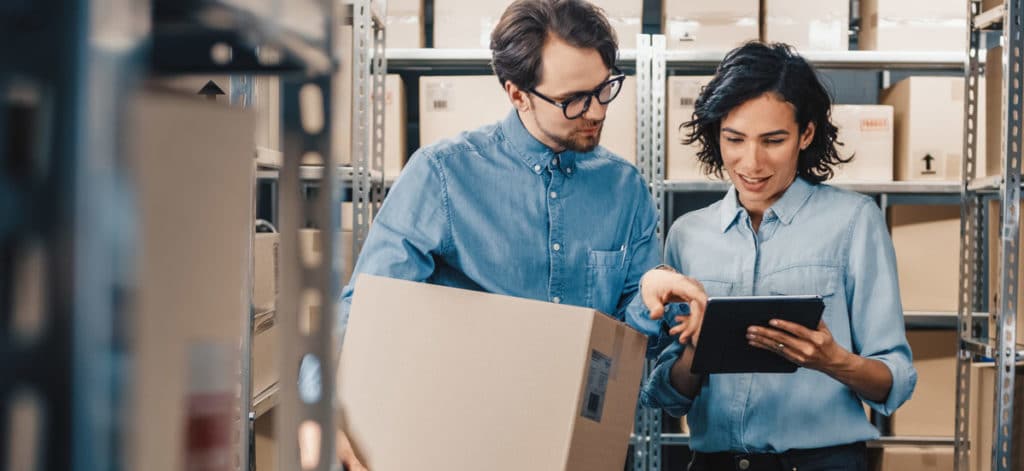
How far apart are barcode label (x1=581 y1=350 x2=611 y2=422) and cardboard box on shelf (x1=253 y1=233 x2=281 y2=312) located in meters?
1.14

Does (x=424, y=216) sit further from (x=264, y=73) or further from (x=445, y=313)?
(x=264, y=73)

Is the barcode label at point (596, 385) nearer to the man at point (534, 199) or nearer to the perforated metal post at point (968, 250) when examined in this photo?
the man at point (534, 199)

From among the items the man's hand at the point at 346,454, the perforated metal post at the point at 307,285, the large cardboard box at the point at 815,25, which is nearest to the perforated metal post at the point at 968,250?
the large cardboard box at the point at 815,25

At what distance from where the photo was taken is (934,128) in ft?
9.33

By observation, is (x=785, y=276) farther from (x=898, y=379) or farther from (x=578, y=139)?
(x=578, y=139)

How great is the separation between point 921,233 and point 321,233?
2802 millimetres

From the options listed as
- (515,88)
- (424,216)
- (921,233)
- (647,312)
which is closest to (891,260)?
(647,312)

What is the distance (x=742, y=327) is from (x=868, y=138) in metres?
1.60

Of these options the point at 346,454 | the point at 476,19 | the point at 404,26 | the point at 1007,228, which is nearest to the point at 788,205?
the point at 1007,228

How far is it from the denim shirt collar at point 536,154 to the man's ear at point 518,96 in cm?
3

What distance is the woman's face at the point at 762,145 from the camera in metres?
1.74

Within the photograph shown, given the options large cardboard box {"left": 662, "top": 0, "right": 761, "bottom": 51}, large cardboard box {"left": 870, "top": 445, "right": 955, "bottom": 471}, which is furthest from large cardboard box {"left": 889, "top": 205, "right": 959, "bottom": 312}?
large cardboard box {"left": 662, "top": 0, "right": 761, "bottom": 51}

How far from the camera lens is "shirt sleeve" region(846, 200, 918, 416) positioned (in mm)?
1583

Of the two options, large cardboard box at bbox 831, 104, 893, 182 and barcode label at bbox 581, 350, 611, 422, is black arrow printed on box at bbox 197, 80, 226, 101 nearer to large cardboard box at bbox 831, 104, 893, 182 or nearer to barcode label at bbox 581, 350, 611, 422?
barcode label at bbox 581, 350, 611, 422
